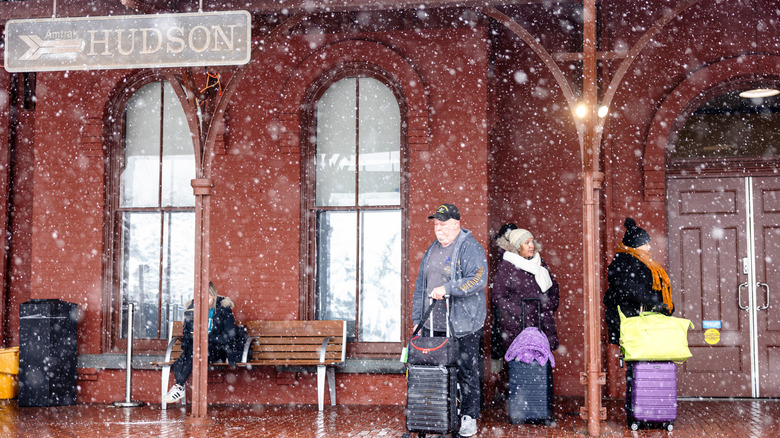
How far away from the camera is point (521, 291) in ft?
26.4

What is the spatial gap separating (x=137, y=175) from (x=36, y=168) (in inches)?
45.0

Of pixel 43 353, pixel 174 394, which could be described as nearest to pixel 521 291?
pixel 174 394

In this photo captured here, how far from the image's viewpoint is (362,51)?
959 centimetres

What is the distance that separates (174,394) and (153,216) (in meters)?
2.35

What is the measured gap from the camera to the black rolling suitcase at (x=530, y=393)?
774 cm

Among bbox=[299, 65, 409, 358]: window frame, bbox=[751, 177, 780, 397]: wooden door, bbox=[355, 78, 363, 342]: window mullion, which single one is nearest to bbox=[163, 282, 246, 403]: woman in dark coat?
bbox=[299, 65, 409, 358]: window frame

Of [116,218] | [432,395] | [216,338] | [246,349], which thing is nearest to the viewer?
[432,395]

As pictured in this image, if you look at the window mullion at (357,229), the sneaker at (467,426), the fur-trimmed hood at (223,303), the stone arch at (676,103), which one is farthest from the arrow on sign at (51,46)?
the stone arch at (676,103)

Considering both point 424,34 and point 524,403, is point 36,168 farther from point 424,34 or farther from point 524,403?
point 524,403

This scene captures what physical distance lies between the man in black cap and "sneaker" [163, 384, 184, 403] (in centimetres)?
288

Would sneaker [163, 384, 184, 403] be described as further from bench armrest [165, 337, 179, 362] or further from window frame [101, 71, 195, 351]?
window frame [101, 71, 195, 351]

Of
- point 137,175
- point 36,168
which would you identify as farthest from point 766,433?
point 36,168

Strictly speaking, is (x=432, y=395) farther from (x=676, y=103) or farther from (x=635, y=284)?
(x=676, y=103)

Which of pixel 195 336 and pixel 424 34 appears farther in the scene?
pixel 424 34
